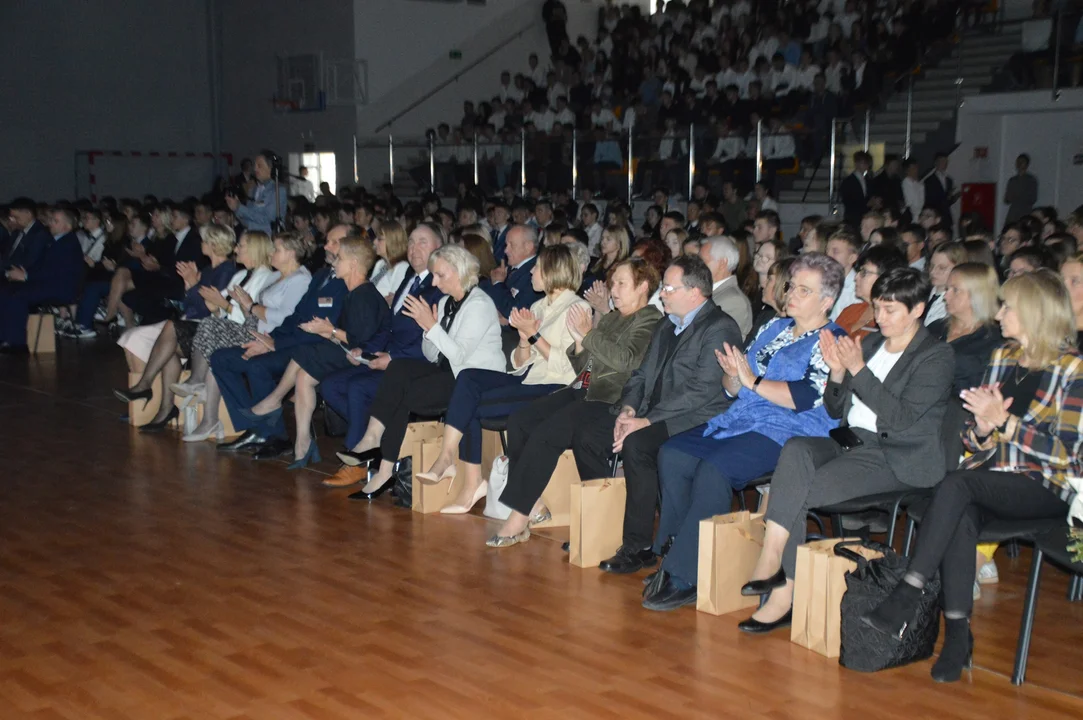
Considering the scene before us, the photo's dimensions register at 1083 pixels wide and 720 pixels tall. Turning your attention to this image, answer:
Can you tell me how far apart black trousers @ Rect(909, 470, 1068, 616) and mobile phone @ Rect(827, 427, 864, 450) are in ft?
1.61

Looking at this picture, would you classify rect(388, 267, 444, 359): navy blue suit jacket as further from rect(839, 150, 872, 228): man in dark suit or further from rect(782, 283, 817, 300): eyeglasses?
rect(839, 150, 872, 228): man in dark suit

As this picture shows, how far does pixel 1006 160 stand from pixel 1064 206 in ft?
2.81

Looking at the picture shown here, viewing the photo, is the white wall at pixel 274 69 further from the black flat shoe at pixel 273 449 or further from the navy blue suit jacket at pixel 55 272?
the black flat shoe at pixel 273 449

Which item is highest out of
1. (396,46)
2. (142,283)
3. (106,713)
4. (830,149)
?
(396,46)

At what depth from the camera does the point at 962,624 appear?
3807mm

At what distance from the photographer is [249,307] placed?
741 cm

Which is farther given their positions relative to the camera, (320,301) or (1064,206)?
(1064,206)

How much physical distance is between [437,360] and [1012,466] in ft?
10.9

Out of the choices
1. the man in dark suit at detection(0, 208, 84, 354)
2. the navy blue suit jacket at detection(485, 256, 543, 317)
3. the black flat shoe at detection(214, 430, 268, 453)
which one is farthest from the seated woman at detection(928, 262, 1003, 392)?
the man in dark suit at detection(0, 208, 84, 354)

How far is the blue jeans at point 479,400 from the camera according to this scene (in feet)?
18.8

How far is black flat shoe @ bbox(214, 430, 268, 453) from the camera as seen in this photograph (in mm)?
7258

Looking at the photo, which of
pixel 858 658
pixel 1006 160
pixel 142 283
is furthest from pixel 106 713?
pixel 1006 160

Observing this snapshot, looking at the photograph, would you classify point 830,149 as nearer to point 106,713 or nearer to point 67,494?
point 67,494

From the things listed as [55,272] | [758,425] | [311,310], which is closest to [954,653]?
[758,425]
